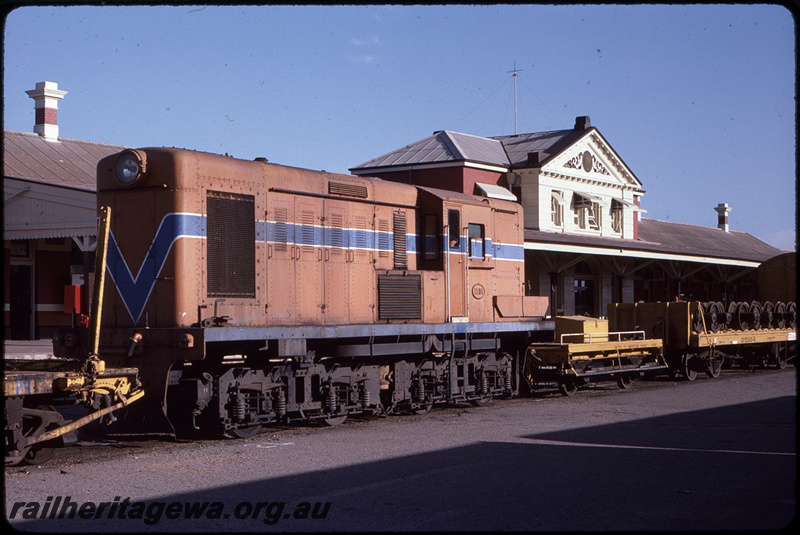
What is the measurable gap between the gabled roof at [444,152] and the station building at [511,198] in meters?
0.08

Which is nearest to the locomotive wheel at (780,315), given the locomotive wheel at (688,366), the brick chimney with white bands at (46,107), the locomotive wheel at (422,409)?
the locomotive wheel at (688,366)

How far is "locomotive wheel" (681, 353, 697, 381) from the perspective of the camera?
22.7 m

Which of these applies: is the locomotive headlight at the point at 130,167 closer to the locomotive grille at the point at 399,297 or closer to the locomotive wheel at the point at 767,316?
the locomotive grille at the point at 399,297

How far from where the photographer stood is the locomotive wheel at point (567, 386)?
1823 centimetres

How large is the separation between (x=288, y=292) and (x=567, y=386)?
839cm

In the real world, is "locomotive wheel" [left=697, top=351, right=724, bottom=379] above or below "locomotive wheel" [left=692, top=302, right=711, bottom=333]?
below

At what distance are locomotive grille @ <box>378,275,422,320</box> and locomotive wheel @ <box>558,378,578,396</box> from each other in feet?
15.8

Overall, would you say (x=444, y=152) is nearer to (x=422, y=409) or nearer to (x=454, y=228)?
(x=454, y=228)

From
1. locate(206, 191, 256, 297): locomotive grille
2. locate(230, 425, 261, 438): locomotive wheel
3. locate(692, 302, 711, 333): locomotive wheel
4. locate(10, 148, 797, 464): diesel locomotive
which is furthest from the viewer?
locate(692, 302, 711, 333): locomotive wheel

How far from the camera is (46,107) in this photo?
3092 centimetres

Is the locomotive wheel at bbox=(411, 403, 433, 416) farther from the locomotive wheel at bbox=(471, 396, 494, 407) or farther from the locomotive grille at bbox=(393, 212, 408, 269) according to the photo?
the locomotive grille at bbox=(393, 212, 408, 269)

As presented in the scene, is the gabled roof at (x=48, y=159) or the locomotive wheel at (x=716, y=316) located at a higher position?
the gabled roof at (x=48, y=159)

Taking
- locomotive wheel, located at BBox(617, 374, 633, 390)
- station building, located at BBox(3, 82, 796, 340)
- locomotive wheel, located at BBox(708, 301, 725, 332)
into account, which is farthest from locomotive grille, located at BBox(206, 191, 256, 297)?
locomotive wheel, located at BBox(708, 301, 725, 332)

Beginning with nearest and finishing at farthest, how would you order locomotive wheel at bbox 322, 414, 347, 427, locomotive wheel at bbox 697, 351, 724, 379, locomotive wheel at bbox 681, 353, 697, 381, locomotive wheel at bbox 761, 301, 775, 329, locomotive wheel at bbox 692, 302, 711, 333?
locomotive wheel at bbox 322, 414, 347, 427, locomotive wheel at bbox 692, 302, 711, 333, locomotive wheel at bbox 681, 353, 697, 381, locomotive wheel at bbox 697, 351, 724, 379, locomotive wheel at bbox 761, 301, 775, 329
